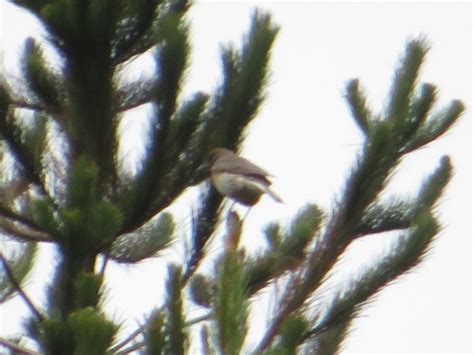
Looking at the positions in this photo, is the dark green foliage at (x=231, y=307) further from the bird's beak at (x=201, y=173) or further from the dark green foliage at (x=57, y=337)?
the bird's beak at (x=201, y=173)

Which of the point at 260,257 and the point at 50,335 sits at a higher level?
the point at 260,257

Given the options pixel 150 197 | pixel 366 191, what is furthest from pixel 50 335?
pixel 366 191

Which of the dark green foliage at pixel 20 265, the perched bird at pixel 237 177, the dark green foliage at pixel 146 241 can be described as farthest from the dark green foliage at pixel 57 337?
the dark green foliage at pixel 20 265

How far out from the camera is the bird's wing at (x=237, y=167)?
490cm

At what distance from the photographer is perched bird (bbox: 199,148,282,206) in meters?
4.93

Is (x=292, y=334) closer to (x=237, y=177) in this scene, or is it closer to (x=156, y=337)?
(x=156, y=337)

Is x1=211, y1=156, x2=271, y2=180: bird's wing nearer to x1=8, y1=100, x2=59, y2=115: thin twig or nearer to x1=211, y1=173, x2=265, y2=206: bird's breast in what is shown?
x1=211, y1=173, x2=265, y2=206: bird's breast

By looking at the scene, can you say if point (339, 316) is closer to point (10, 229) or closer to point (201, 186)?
point (201, 186)

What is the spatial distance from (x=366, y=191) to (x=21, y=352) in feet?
4.99

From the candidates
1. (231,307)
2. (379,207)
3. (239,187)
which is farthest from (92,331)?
(379,207)

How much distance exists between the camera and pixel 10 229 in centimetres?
543

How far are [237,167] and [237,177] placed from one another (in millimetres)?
55

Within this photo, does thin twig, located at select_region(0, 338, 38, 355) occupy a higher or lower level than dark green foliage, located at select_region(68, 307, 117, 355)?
higher

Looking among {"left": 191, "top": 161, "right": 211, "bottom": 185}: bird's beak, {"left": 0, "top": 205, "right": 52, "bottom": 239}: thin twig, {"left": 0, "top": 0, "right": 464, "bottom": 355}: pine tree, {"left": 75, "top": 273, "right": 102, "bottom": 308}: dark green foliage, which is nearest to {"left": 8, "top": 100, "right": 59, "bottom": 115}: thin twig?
{"left": 0, "top": 0, "right": 464, "bottom": 355}: pine tree
